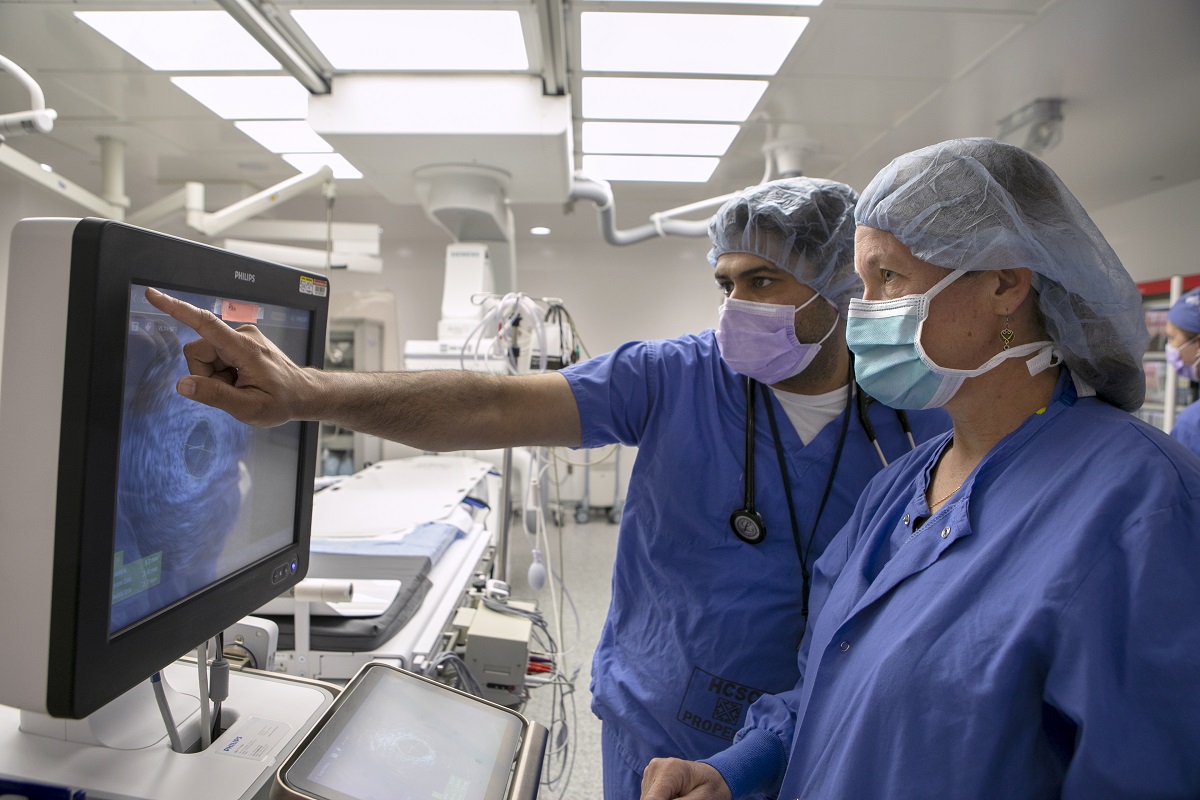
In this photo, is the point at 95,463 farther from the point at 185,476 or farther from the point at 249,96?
the point at 249,96

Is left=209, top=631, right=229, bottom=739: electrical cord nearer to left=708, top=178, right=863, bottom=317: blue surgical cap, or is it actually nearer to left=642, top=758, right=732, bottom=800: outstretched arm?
left=642, top=758, right=732, bottom=800: outstretched arm

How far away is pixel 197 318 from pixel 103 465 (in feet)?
0.48

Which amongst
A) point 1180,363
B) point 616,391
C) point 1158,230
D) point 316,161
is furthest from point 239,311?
point 1158,230

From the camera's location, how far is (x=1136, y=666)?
1.82ft

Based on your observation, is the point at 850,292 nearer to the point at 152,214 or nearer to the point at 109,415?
the point at 109,415

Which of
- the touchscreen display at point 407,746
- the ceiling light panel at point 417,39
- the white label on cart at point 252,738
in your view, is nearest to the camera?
the touchscreen display at point 407,746

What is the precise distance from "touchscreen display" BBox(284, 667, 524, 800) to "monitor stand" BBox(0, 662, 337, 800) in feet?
0.34

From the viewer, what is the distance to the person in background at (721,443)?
1.08 metres

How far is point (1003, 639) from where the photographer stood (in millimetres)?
621

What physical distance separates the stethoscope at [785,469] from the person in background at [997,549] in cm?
12

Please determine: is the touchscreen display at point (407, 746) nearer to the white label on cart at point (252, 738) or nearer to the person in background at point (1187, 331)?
the white label on cart at point (252, 738)

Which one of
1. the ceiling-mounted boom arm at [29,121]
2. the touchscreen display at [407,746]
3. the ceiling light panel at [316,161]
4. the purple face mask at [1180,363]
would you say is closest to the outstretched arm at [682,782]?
the touchscreen display at [407,746]

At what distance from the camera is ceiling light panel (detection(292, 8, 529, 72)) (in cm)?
211

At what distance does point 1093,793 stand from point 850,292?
2.82ft
